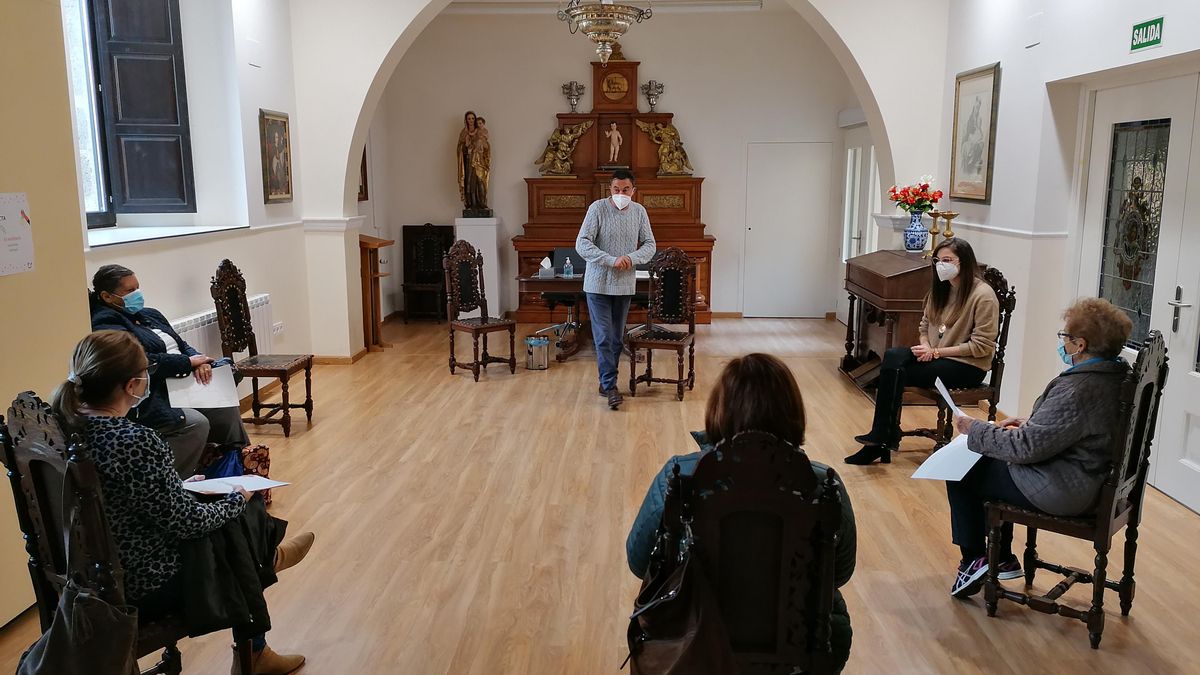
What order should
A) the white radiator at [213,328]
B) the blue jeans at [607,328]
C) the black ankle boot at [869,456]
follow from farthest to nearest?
the blue jeans at [607,328]
the white radiator at [213,328]
the black ankle boot at [869,456]

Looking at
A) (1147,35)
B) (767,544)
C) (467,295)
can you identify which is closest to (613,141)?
(467,295)

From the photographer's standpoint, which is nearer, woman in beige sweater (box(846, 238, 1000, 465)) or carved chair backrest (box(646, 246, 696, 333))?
woman in beige sweater (box(846, 238, 1000, 465))

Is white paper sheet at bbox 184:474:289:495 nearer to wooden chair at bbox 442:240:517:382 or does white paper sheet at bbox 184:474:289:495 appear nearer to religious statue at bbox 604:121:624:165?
wooden chair at bbox 442:240:517:382

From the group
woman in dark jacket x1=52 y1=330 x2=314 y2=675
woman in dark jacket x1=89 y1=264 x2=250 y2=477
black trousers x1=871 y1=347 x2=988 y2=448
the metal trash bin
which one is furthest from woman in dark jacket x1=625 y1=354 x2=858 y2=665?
the metal trash bin

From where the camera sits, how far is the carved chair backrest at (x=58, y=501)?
2041 mm

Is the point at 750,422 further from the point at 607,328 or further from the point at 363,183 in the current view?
the point at 363,183

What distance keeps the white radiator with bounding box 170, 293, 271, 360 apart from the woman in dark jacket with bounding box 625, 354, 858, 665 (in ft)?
12.9

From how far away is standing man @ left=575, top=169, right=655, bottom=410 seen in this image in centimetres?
629

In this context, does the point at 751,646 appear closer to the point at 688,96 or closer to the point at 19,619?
the point at 19,619

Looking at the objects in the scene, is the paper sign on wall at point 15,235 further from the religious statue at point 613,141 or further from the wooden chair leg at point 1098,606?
the religious statue at point 613,141

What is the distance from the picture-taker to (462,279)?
723 cm

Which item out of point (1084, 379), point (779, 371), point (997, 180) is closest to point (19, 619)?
point (779, 371)

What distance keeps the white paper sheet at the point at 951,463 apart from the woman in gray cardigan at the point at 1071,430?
0.26ft

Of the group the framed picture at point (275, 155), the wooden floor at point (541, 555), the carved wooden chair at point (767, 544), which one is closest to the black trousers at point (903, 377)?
the wooden floor at point (541, 555)
